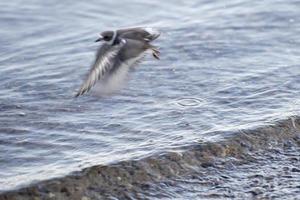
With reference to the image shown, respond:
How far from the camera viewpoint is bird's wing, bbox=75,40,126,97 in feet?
20.6

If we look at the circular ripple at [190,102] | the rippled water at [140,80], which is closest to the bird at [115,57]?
the rippled water at [140,80]

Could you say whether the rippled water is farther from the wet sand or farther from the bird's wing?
the bird's wing

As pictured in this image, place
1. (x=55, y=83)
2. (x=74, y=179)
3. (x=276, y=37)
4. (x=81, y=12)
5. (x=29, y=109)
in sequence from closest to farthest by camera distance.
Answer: (x=74, y=179), (x=29, y=109), (x=55, y=83), (x=276, y=37), (x=81, y=12)

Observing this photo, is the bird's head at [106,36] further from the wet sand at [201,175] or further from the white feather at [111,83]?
the wet sand at [201,175]

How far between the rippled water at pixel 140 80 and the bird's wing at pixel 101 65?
543 millimetres

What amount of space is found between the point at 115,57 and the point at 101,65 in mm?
156

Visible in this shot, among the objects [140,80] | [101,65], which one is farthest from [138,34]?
[140,80]

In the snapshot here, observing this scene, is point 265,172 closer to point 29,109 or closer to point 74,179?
point 74,179

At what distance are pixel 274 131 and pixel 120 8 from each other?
4.01 m

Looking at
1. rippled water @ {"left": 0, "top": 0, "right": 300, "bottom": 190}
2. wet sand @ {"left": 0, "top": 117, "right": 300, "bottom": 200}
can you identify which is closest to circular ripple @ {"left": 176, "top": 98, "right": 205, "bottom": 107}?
rippled water @ {"left": 0, "top": 0, "right": 300, "bottom": 190}

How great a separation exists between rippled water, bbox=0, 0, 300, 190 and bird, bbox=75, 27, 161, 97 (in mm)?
543

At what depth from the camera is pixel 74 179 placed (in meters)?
5.93

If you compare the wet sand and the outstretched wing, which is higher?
the outstretched wing

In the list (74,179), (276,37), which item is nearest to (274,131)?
(74,179)
